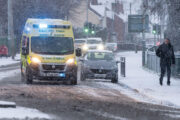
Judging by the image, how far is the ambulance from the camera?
73.8 ft

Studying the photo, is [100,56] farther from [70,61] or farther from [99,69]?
[70,61]

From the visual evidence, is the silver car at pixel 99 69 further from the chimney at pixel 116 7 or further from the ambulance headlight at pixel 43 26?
the chimney at pixel 116 7

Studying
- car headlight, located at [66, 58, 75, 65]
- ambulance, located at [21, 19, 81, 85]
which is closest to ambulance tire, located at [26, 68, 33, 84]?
ambulance, located at [21, 19, 81, 85]

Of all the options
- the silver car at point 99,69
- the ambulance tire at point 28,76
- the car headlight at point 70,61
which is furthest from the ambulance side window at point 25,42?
the silver car at point 99,69

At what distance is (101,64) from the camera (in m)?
25.8

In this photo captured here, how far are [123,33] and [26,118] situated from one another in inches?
4899

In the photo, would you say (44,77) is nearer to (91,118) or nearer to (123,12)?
(91,118)

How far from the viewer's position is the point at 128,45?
10631cm

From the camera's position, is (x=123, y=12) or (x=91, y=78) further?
(x=123, y=12)

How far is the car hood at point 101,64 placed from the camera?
2562 cm

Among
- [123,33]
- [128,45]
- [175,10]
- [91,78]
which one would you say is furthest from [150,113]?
[123,33]

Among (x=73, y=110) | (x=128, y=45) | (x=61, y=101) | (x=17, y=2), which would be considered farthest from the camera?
(x=128, y=45)

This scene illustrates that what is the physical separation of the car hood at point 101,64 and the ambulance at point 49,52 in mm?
2108

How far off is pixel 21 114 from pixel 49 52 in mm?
11044
